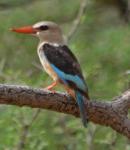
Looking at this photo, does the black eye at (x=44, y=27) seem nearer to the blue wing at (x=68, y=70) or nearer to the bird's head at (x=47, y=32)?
the bird's head at (x=47, y=32)

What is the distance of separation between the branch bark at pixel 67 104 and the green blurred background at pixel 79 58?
81 centimetres

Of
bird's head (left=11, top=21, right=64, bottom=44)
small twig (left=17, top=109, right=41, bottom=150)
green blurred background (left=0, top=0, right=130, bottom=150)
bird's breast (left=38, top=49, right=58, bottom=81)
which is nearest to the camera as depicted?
bird's breast (left=38, top=49, right=58, bottom=81)

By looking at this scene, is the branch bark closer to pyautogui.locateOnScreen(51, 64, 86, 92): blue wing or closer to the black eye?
pyautogui.locateOnScreen(51, 64, 86, 92): blue wing

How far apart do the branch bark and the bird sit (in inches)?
2.8

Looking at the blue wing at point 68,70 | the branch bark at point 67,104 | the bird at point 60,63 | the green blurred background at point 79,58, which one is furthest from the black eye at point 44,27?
the branch bark at point 67,104

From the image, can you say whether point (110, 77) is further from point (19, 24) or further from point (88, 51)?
point (19, 24)

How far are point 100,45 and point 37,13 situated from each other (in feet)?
5.06

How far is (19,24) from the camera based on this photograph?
1110 centimetres

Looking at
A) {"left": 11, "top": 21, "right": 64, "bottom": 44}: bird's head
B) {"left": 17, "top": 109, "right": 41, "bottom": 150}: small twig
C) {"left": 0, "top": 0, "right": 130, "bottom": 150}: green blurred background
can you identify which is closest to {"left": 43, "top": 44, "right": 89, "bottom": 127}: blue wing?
{"left": 11, "top": 21, "right": 64, "bottom": 44}: bird's head

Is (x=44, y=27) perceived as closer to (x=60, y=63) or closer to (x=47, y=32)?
(x=47, y=32)

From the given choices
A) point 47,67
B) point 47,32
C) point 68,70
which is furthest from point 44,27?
point 68,70

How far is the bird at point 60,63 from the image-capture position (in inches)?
223

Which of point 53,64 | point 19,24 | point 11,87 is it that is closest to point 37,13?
point 19,24

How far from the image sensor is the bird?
5672 mm
